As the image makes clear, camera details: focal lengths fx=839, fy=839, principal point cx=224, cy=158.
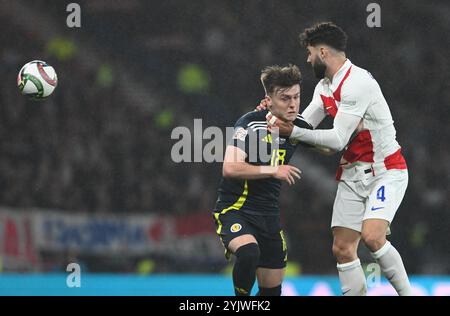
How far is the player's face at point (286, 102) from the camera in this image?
5.07 metres

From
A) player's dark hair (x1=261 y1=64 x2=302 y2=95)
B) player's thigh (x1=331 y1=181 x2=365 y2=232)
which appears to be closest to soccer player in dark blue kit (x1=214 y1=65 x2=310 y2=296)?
player's dark hair (x1=261 y1=64 x2=302 y2=95)

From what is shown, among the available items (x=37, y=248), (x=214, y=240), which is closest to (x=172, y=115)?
(x=214, y=240)

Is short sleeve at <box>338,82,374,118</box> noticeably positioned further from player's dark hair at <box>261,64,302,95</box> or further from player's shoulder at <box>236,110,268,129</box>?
player's shoulder at <box>236,110,268,129</box>

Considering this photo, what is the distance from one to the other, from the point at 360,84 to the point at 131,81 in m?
Result: 3.77

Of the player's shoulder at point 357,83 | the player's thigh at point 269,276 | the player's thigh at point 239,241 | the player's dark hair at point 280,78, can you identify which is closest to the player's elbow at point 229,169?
the player's thigh at point 239,241

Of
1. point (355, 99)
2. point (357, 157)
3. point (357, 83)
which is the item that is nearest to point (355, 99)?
point (355, 99)

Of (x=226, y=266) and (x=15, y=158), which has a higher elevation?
(x=15, y=158)

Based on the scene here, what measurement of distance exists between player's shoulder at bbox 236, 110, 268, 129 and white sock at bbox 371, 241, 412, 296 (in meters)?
1.04

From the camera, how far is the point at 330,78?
524cm

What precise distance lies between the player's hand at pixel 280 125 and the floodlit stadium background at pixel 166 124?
9.92 feet

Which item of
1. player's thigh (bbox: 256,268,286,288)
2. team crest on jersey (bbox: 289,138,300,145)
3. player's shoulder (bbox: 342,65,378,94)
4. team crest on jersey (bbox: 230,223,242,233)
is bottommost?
player's thigh (bbox: 256,268,286,288)

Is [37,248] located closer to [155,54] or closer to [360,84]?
[155,54]

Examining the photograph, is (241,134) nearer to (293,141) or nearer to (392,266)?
(293,141)

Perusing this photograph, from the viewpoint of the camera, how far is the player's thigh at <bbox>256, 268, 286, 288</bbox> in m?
5.30
